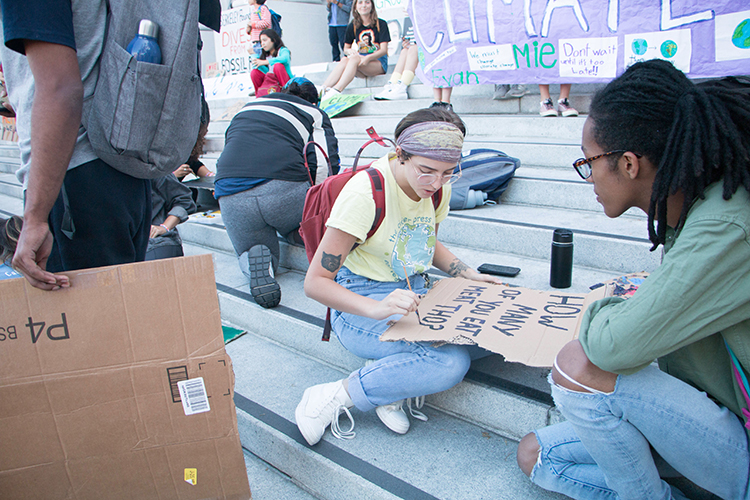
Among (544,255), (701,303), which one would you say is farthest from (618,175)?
(544,255)

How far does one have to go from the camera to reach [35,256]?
112 centimetres

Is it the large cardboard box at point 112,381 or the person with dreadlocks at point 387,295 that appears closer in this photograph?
the large cardboard box at point 112,381

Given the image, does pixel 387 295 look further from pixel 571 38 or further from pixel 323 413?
pixel 571 38

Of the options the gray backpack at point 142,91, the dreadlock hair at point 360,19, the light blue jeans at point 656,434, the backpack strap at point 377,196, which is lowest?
the light blue jeans at point 656,434

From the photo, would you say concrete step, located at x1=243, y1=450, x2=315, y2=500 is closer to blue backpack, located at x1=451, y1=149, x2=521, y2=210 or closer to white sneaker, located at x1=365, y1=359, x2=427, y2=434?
white sneaker, located at x1=365, y1=359, x2=427, y2=434

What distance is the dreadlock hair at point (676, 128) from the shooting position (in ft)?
3.05

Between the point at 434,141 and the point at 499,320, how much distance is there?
0.66 meters

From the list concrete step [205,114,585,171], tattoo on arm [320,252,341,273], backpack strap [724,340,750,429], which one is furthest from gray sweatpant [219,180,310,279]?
backpack strap [724,340,750,429]

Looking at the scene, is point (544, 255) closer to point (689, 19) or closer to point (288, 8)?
Result: point (689, 19)

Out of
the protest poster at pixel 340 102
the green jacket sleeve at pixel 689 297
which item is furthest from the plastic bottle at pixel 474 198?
the protest poster at pixel 340 102

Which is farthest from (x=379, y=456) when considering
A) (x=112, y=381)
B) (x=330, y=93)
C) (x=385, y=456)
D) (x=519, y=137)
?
(x=330, y=93)

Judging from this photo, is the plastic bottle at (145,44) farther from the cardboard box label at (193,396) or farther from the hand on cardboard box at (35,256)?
the cardboard box label at (193,396)

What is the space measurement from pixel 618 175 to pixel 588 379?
48cm

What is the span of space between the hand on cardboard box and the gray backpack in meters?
0.27
